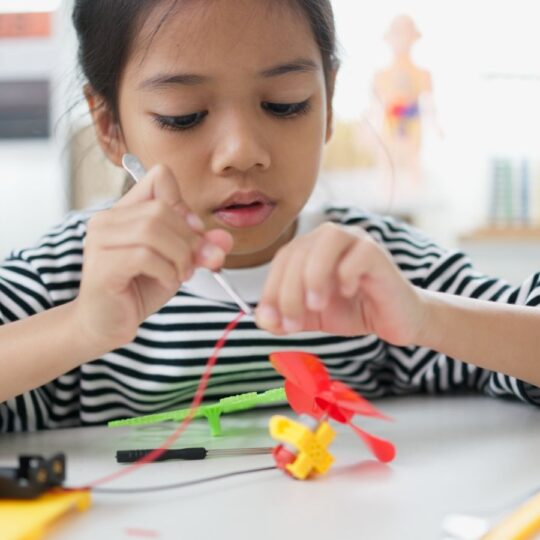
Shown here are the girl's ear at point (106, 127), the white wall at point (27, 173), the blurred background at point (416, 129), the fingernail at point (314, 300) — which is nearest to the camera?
the fingernail at point (314, 300)

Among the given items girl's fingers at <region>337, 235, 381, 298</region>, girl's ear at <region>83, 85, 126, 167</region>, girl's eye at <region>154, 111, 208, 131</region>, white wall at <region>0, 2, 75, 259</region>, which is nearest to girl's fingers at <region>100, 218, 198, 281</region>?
girl's fingers at <region>337, 235, 381, 298</region>

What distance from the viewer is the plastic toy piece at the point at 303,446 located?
561 mm

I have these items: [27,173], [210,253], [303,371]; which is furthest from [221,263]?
A: [27,173]

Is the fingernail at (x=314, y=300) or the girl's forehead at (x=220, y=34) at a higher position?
the girl's forehead at (x=220, y=34)

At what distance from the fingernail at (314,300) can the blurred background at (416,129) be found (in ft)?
5.86

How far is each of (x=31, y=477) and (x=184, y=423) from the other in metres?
0.28

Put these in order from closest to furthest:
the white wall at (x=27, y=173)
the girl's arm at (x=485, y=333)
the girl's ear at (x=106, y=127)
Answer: the girl's arm at (x=485, y=333)
the girl's ear at (x=106, y=127)
the white wall at (x=27, y=173)

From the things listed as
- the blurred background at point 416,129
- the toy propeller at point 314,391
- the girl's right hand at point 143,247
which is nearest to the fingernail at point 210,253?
the girl's right hand at point 143,247

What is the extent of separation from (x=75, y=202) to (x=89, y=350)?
1.84 meters

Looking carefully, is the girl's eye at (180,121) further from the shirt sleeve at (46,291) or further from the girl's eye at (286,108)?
the shirt sleeve at (46,291)

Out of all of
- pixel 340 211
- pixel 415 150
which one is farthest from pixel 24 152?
pixel 340 211

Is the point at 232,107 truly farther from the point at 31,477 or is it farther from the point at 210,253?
the point at 31,477

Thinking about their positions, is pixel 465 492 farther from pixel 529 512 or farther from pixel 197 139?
pixel 197 139

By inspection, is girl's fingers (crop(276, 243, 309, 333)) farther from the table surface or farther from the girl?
the table surface
